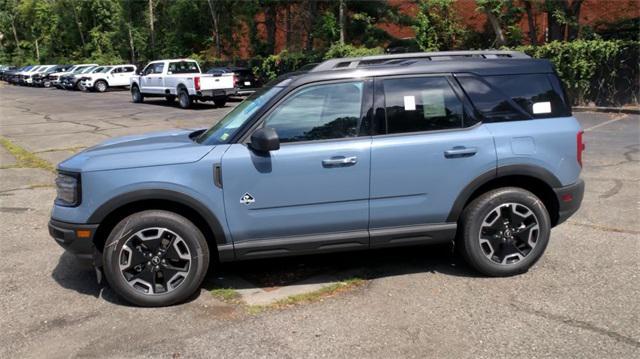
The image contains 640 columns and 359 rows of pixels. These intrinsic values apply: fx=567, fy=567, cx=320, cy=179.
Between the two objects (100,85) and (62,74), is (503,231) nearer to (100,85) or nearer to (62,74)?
(100,85)

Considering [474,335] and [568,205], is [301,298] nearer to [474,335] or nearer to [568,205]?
[474,335]

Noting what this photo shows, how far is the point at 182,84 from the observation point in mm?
22906

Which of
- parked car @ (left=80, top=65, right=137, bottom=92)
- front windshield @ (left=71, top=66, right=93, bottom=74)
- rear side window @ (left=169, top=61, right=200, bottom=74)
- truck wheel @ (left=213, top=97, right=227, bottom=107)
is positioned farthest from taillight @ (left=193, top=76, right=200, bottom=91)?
front windshield @ (left=71, top=66, right=93, bottom=74)

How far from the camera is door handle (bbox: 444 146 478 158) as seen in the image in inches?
177

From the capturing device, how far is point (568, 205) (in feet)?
15.7

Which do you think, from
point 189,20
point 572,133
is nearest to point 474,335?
point 572,133

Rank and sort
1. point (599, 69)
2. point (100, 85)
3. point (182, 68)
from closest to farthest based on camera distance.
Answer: point (599, 69) → point (182, 68) → point (100, 85)

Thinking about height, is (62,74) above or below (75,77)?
above

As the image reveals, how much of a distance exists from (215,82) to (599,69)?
43.9 feet

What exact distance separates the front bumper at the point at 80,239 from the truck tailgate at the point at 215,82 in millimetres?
17900

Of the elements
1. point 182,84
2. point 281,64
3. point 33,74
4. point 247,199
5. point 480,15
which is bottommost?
point 247,199

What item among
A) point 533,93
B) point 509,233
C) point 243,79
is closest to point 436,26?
point 243,79

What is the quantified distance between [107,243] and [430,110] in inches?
107

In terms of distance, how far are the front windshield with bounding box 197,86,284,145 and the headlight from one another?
39.2 inches
